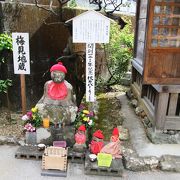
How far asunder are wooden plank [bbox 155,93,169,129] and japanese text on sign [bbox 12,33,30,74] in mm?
3317

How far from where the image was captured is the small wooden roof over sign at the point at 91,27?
556cm

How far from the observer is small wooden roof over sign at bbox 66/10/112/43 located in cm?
556

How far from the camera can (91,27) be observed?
5.61 m

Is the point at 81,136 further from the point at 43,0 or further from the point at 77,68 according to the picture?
the point at 43,0

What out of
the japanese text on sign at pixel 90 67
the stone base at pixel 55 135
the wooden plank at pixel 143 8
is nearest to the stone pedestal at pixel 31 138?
the stone base at pixel 55 135

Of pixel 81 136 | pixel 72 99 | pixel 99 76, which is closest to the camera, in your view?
pixel 81 136

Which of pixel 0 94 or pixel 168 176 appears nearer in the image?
pixel 168 176

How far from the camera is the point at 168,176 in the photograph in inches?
191

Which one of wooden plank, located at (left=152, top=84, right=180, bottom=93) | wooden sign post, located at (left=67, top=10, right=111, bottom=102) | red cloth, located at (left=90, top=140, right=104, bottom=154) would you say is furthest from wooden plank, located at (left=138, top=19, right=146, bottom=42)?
red cloth, located at (left=90, top=140, right=104, bottom=154)

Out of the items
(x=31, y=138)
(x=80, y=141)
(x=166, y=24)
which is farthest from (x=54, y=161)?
(x=166, y=24)

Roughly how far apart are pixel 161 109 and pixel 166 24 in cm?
191

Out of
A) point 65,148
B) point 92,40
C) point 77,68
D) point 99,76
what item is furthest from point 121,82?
point 65,148

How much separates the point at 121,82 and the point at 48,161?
649 cm

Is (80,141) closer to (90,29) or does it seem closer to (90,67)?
(90,67)
